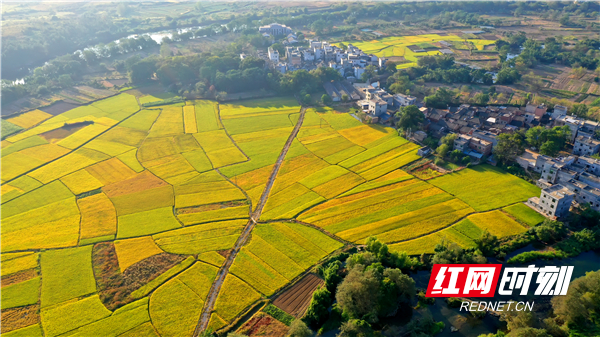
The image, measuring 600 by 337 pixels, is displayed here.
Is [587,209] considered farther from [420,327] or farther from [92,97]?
[92,97]

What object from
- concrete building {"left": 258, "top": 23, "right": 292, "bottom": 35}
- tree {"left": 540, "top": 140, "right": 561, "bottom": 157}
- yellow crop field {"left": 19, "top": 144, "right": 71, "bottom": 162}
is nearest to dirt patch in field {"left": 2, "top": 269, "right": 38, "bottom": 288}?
yellow crop field {"left": 19, "top": 144, "right": 71, "bottom": 162}

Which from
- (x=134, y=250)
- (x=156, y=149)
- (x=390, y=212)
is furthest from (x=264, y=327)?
(x=156, y=149)

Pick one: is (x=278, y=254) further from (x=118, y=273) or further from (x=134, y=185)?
(x=134, y=185)

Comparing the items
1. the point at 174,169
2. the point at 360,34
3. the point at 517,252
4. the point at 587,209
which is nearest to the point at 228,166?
the point at 174,169

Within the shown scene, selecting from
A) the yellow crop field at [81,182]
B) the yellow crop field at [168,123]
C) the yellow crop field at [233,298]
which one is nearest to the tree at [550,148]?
the yellow crop field at [233,298]

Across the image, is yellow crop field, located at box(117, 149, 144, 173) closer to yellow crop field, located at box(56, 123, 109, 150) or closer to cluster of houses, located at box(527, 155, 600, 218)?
yellow crop field, located at box(56, 123, 109, 150)

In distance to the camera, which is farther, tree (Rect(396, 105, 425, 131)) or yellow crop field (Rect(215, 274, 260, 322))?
tree (Rect(396, 105, 425, 131))
